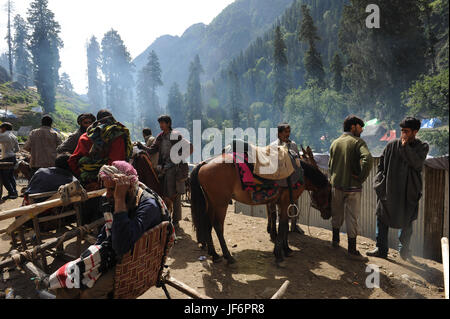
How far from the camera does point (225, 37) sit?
156m

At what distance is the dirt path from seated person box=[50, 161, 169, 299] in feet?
3.87

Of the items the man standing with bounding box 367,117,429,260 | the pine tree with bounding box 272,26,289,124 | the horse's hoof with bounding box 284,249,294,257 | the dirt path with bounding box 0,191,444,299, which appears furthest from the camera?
the pine tree with bounding box 272,26,289,124

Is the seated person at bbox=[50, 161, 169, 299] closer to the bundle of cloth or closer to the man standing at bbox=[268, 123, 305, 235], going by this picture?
the bundle of cloth

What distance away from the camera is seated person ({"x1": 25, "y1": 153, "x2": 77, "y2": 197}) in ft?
11.9

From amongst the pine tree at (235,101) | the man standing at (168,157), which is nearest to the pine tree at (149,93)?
the pine tree at (235,101)

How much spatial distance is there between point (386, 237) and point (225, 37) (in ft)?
556

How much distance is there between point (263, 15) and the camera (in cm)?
15612

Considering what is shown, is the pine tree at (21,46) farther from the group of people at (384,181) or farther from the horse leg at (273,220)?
the group of people at (384,181)

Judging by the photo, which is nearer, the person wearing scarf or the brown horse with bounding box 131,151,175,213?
the person wearing scarf

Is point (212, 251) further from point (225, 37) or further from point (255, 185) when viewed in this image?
point (225, 37)

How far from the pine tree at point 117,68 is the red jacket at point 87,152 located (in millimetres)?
61265

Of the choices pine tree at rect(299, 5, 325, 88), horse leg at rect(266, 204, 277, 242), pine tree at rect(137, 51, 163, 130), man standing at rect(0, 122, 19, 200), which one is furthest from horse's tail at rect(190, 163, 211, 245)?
pine tree at rect(137, 51, 163, 130)
